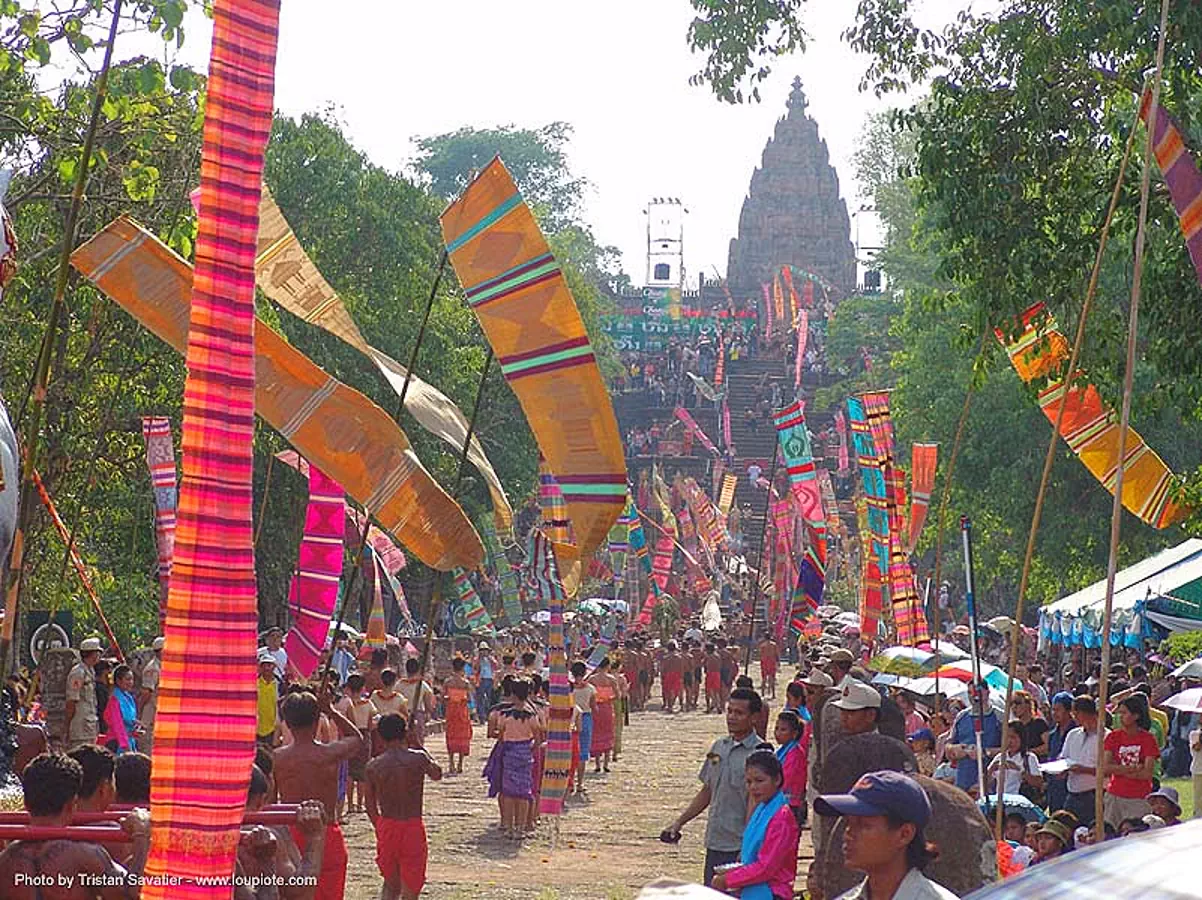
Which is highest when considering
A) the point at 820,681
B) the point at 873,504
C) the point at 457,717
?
the point at 873,504

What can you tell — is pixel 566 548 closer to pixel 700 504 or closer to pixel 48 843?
pixel 48 843

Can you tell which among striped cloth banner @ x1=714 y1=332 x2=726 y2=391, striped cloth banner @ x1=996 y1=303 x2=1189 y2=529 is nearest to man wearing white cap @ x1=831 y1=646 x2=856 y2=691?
striped cloth banner @ x1=996 y1=303 x2=1189 y2=529

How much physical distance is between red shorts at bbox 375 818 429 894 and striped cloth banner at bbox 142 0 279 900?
6885 millimetres

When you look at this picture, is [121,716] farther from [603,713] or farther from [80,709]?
[603,713]

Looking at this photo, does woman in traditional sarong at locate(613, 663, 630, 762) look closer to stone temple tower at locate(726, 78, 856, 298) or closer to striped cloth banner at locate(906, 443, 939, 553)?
striped cloth banner at locate(906, 443, 939, 553)

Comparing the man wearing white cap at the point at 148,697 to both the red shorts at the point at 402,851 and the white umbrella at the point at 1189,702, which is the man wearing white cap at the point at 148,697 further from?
the white umbrella at the point at 1189,702

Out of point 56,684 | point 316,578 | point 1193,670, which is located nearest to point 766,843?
point 316,578

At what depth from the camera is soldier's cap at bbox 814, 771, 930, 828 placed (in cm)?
450

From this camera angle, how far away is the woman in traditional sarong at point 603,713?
2158 centimetres

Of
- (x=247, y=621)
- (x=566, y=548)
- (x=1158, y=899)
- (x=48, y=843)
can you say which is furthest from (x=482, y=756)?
(x=1158, y=899)

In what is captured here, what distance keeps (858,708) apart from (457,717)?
13.0m

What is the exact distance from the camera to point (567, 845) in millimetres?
15703

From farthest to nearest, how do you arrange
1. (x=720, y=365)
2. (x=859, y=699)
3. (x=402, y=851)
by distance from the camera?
(x=720, y=365)
(x=402, y=851)
(x=859, y=699)

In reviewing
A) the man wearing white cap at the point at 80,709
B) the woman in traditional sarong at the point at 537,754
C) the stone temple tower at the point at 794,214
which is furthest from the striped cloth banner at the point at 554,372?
the stone temple tower at the point at 794,214
